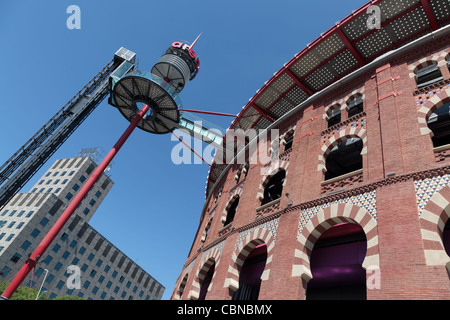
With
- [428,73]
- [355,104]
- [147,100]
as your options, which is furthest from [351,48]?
[147,100]

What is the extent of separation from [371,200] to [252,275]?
20.8 ft

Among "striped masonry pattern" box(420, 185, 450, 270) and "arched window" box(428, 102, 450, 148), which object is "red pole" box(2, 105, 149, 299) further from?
"arched window" box(428, 102, 450, 148)

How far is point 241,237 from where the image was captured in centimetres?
1268

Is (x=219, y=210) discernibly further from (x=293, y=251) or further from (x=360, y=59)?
(x=360, y=59)

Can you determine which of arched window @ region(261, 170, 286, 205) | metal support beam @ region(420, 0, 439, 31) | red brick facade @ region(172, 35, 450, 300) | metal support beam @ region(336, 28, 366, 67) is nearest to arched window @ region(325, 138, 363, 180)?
red brick facade @ region(172, 35, 450, 300)

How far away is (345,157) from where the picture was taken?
13.7 meters

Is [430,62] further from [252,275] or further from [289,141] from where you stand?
[252,275]

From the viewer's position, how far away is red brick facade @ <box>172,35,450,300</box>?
723cm

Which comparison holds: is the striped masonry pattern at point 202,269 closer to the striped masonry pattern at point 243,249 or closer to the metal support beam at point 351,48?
the striped masonry pattern at point 243,249

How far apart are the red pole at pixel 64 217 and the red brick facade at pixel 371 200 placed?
774 centimetres

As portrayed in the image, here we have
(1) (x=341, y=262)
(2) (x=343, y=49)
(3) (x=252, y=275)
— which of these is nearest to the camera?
(1) (x=341, y=262)

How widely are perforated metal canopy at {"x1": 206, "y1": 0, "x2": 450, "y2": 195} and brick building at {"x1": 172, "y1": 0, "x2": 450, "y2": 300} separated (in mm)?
52

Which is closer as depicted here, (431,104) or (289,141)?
(431,104)

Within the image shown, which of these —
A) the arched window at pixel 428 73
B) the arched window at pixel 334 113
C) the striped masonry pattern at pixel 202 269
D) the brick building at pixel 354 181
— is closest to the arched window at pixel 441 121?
the brick building at pixel 354 181
